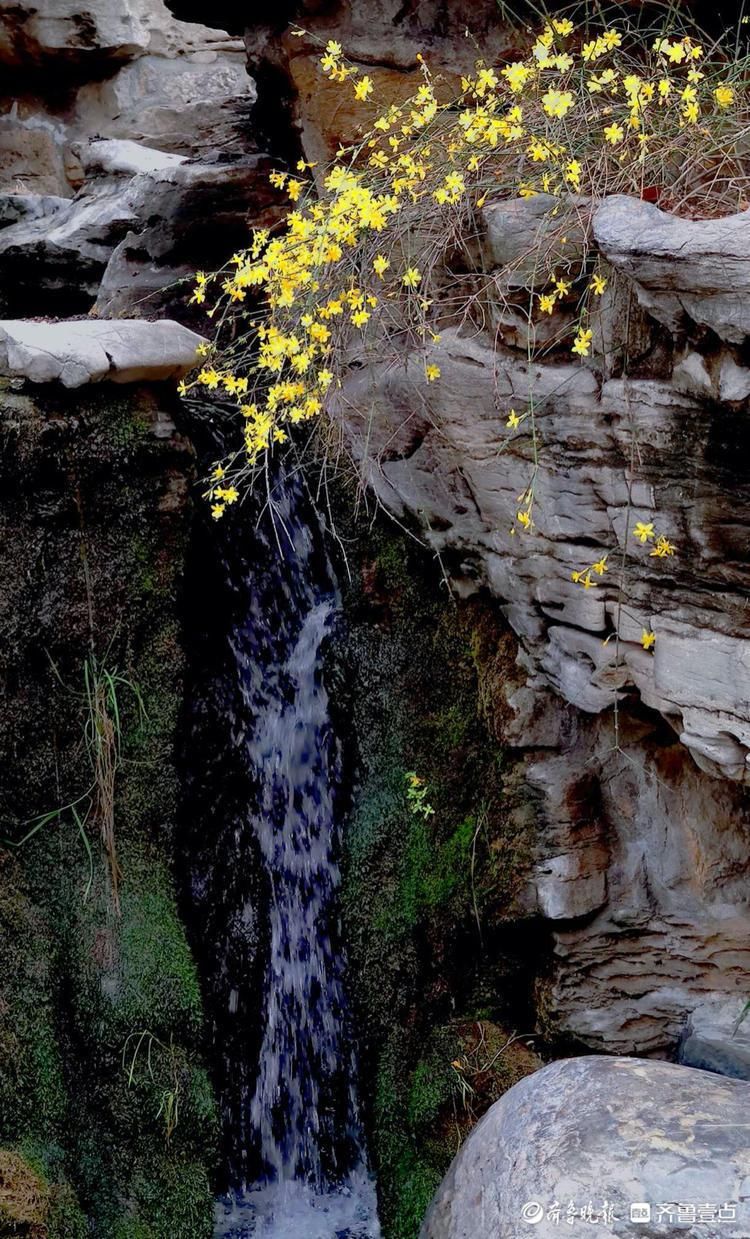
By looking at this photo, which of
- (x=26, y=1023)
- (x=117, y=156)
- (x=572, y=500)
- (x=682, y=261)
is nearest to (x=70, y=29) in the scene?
(x=117, y=156)

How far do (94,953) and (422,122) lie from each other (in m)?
2.79

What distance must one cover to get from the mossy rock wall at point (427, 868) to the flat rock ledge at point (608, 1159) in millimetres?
853

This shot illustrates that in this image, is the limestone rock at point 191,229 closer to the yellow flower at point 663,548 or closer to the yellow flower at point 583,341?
the yellow flower at point 583,341

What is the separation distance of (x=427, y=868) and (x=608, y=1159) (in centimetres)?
153

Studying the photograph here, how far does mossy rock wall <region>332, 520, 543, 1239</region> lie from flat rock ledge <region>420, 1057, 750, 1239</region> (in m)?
0.85

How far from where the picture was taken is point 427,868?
4.19 metres

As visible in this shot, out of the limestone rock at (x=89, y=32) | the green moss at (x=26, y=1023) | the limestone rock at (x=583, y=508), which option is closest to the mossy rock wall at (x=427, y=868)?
the limestone rock at (x=583, y=508)

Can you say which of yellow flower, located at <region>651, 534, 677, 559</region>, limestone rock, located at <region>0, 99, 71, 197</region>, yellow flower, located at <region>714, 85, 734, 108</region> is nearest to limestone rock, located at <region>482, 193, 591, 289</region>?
yellow flower, located at <region>714, 85, 734, 108</region>

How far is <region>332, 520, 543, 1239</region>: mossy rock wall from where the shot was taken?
157 inches

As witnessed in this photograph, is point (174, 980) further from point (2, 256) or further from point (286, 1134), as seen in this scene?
point (2, 256)

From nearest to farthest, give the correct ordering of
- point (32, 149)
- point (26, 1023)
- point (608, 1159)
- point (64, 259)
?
1. point (608, 1159)
2. point (26, 1023)
3. point (64, 259)
4. point (32, 149)

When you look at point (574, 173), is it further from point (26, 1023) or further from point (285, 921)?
point (26, 1023)

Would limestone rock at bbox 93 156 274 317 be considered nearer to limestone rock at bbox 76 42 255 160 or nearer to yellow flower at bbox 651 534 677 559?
limestone rock at bbox 76 42 255 160

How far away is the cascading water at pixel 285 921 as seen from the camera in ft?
13.8
